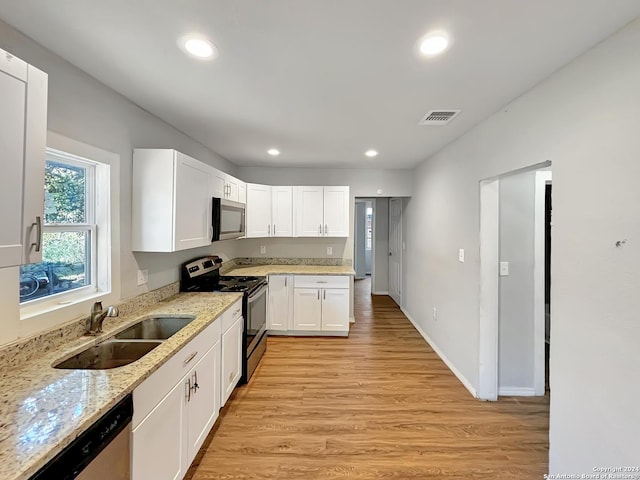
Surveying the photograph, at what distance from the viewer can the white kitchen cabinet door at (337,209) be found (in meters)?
4.42

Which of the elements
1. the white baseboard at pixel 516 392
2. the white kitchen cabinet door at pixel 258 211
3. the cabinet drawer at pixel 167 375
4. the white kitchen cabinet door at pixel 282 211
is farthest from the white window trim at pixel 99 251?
the white baseboard at pixel 516 392

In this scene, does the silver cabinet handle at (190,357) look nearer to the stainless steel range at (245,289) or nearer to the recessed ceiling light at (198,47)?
the stainless steel range at (245,289)

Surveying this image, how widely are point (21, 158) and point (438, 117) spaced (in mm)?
2581

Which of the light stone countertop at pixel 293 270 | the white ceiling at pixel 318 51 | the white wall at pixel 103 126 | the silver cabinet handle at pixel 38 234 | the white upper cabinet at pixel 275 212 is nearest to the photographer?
the silver cabinet handle at pixel 38 234

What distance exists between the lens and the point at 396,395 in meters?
2.71

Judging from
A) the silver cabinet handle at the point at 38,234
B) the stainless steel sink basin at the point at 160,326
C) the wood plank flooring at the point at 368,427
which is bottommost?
the wood plank flooring at the point at 368,427

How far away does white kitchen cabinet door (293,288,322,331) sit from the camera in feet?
13.5

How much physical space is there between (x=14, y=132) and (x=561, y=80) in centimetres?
256

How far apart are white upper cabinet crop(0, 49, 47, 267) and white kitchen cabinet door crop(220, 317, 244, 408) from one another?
1.49 m

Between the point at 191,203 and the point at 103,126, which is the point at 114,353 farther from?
the point at 103,126

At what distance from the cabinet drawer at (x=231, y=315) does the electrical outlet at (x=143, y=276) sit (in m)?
0.68

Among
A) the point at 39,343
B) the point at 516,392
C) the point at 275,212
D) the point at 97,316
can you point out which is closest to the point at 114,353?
the point at 97,316

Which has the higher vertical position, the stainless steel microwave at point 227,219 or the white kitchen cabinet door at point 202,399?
the stainless steel microwave at point 227,219

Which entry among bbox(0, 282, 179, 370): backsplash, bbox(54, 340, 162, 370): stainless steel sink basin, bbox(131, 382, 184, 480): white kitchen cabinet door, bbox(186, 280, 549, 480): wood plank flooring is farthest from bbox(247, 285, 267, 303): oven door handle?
bbox(131, 382, 184, 480): white kitchen cabinet door
